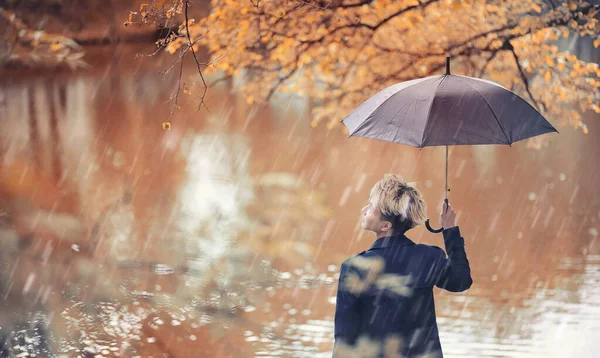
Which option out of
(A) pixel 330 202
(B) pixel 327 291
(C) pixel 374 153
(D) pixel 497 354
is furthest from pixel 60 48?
(D) pixel 497 354

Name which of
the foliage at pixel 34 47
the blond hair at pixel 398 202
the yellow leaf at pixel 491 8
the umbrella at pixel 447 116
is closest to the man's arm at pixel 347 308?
the blond hair at pixel 398 202

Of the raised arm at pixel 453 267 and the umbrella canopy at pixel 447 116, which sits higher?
the umbrella canopy at pixel 447 116

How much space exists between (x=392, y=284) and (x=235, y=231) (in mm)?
8392

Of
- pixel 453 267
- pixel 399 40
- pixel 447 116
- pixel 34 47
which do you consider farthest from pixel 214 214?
pixel 34 47

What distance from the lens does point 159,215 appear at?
1205cm

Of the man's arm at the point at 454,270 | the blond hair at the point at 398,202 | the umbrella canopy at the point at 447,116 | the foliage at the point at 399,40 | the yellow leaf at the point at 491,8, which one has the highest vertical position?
the yellow leaf at the point at 491,8

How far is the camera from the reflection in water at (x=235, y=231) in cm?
732

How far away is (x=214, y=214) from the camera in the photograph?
1218cm

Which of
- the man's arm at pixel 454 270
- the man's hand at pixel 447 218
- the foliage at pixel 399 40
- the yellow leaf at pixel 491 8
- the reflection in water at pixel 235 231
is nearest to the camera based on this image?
the man's arm at pixel 454 270

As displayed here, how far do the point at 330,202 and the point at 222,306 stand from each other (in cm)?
558

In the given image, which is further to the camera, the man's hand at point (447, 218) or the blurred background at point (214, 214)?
the blurred background at point (214, 214)

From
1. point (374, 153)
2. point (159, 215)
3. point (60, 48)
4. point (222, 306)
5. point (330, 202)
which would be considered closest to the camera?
point (222, 306)

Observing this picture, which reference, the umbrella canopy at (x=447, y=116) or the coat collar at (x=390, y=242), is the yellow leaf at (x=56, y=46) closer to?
the umbrella canopy at (x=447, y=116)

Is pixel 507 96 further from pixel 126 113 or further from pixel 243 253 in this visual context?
pixel 126 113
